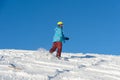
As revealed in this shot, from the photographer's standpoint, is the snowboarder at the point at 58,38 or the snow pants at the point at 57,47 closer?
the snow pants at the point at 57,47

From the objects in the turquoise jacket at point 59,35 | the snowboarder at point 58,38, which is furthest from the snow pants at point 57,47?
the turquoise jacket at point 59,35

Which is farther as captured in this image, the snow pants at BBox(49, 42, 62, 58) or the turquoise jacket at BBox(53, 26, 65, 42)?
the turquoise jacket at BBox(53, 26, 65, 42)

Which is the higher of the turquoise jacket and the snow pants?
the turquoise jacket

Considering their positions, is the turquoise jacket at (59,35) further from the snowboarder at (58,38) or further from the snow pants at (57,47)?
the snow pants at (57,47)

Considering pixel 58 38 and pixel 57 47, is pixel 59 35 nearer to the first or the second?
pixel 58 38

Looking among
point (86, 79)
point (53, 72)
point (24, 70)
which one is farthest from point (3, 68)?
point (86, 79)

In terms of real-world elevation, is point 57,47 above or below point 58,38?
below

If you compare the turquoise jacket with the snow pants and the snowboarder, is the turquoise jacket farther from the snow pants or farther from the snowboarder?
the snow pants

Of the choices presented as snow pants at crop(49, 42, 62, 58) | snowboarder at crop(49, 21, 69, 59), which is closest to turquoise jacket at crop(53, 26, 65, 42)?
snowboarder at crop(49, 21, 69, 59)

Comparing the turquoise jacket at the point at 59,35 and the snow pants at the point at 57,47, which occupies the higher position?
the turquoise jacket at the point at 59,35

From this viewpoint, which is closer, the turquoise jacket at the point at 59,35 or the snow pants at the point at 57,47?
the snow pants at the point at 57,47

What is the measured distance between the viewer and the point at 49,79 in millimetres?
7941

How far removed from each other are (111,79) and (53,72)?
1.37m

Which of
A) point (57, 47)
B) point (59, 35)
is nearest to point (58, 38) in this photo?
point (59, 35)
